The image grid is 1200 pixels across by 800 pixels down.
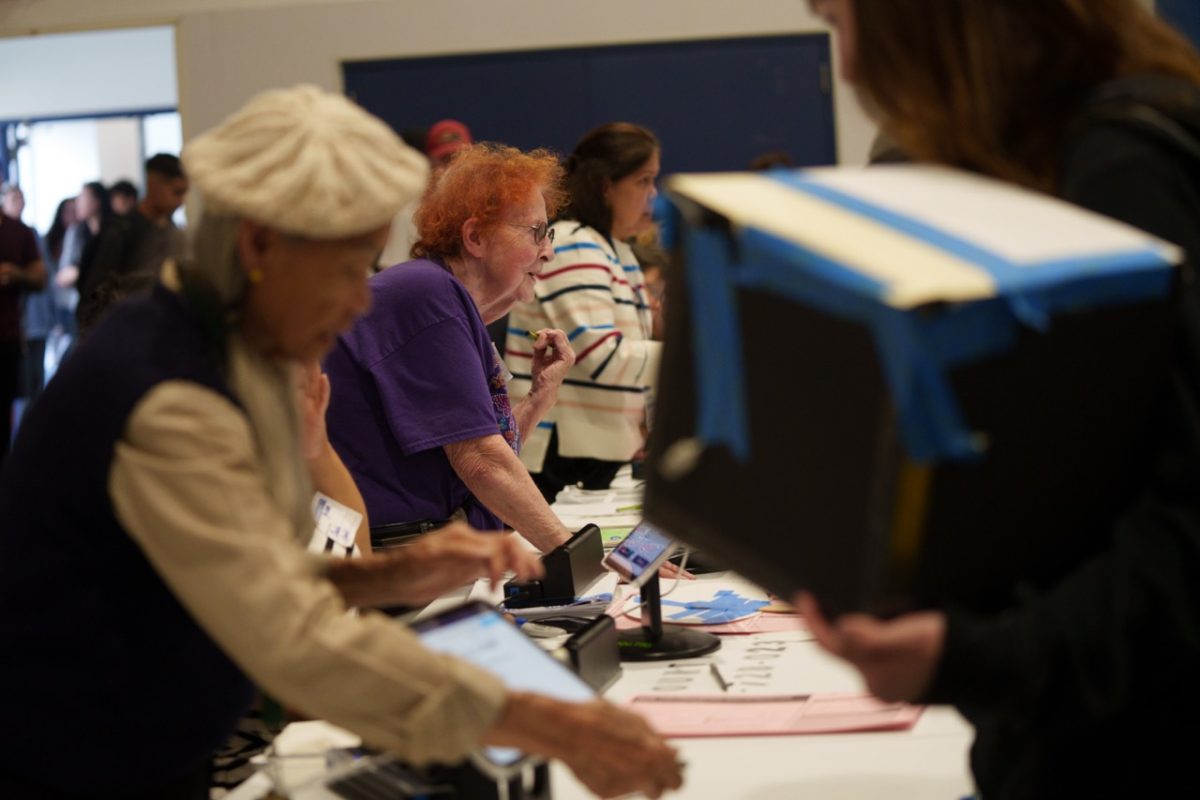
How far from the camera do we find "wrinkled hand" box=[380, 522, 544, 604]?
1418 millimetres

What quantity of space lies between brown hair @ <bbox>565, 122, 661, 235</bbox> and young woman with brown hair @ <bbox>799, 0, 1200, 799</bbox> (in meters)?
3.17

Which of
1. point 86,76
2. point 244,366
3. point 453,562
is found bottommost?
point 453,562

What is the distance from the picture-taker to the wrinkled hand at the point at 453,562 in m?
1.42

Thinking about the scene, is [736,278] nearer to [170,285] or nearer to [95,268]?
[170,285]

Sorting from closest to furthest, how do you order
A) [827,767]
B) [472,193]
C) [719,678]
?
[827,767] → [719,678] → [472,193]

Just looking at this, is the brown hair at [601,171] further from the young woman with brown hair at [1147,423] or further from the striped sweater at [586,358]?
the young woman with brown hair at [1147,423]

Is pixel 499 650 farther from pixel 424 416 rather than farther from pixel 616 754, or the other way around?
pixel 424 416

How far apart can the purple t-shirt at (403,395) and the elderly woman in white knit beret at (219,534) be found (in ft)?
4.41

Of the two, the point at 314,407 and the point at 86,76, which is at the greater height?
the point at 86,76

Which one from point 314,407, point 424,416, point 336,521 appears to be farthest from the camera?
point 424,416

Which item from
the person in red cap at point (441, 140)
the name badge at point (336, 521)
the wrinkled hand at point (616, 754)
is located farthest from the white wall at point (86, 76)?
the wrinkled hand at point (616, 754)

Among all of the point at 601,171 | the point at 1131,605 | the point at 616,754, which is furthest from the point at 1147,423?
the point at 601,171

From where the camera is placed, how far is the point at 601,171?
14.1 feet

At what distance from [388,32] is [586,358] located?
5008 millimetres
